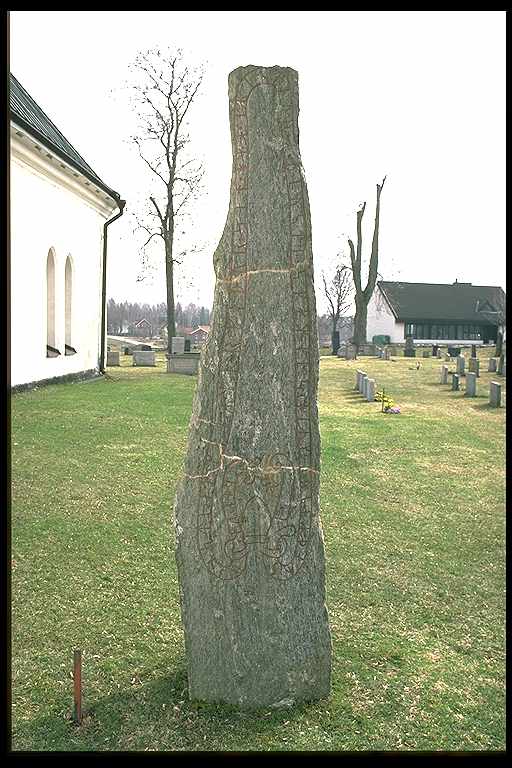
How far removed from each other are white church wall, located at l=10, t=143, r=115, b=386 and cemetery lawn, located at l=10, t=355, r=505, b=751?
4458 millimetres

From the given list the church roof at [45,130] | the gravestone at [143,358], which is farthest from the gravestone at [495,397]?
the gravestone at [143,358]

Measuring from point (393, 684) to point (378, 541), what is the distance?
279 centimetres

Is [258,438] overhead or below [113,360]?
below

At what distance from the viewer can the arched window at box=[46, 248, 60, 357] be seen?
695 inches

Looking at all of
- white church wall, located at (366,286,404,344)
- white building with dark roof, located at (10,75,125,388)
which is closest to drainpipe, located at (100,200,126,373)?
white building with dark roof, located at (10,75,125,388)

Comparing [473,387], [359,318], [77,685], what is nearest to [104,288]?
[473,387]

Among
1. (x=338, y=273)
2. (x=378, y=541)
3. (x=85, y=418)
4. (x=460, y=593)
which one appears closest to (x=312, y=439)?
(x=460, y=593)

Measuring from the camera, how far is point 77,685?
3.68m

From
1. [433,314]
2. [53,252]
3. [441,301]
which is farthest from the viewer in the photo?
[441,301]

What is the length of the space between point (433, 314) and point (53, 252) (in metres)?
47.1

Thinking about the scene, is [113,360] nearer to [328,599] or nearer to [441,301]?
[328,599]

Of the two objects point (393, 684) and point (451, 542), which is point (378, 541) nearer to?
point (451, 542)

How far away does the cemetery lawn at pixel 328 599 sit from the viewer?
3752 millimetres

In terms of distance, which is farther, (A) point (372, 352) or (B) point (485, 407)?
(A) point (372, 352)
